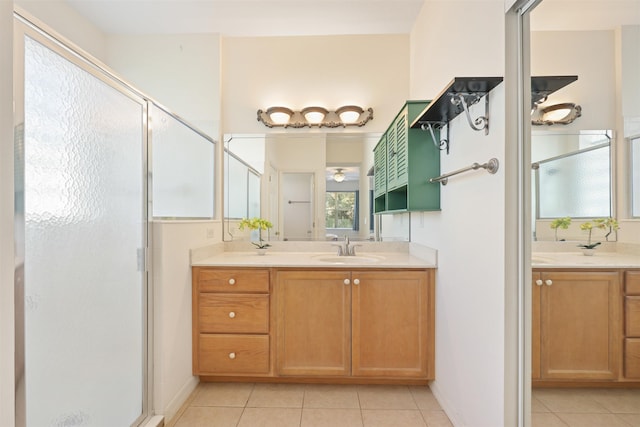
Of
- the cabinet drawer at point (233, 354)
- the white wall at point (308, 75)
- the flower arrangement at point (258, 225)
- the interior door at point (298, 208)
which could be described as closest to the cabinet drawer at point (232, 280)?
the cabinet drawer at point (233, 354)

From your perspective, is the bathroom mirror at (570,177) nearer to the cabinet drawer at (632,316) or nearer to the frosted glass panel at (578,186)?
the frosted glass panel at (578,186)

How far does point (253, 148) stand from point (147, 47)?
121cm

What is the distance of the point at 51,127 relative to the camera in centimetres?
104

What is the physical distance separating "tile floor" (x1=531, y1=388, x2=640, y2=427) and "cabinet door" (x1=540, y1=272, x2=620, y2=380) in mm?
48

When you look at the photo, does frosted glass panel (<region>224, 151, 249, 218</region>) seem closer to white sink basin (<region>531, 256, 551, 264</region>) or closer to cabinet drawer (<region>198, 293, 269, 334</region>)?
cabinet drawer (<region>198, 293, 269, 334</region>)

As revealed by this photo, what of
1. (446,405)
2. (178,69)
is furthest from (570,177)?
(178,69)

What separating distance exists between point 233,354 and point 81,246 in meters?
1.16

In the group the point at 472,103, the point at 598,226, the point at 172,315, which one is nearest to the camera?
the point at 598,226

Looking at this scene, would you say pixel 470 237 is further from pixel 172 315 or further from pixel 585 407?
pixel 172 315

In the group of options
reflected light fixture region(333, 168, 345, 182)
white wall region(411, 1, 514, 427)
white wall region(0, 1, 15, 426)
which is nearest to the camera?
white wall region(0, 1, 15, 426)

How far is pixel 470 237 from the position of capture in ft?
4.80

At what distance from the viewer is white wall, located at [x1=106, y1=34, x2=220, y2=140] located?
8.27ft

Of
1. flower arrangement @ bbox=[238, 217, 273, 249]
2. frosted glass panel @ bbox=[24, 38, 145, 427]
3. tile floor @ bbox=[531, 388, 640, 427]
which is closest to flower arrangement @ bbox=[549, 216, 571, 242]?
tile floor @ bbox=[531, 388, 640, 427]

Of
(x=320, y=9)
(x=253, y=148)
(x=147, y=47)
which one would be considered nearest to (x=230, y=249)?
(x=253, y=148)
